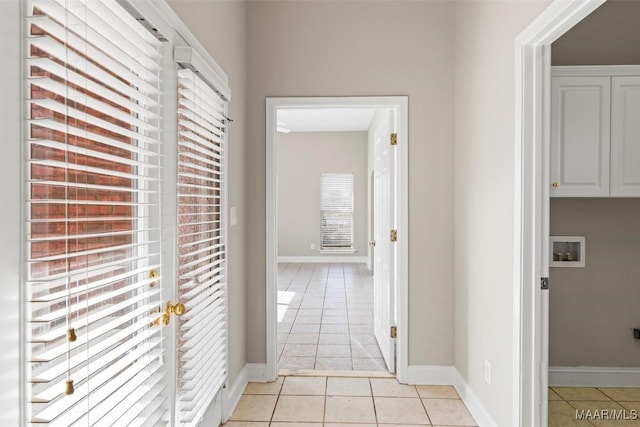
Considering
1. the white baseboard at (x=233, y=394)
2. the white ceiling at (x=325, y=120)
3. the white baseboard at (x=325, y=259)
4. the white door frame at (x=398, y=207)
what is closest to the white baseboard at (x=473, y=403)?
the white door frame at (x=398, y=207)

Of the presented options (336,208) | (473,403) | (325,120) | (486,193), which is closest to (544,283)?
(486,193)

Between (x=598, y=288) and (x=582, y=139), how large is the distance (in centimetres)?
111

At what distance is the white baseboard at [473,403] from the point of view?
2619 millimetres

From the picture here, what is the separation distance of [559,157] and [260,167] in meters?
2.05

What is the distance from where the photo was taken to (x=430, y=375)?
11.0 ft

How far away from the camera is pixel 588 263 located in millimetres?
3264

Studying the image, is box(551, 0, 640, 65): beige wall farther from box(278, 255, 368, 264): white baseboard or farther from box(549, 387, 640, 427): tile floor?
box(278, 255, 368, 264): white baseboard

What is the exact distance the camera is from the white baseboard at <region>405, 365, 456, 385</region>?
3.34 metres

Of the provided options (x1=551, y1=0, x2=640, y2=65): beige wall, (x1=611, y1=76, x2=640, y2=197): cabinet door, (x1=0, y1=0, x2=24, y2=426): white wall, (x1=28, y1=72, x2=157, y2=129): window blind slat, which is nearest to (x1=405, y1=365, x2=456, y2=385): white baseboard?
(x1=611, y1=76, x2=640, y2=197): cabinet door

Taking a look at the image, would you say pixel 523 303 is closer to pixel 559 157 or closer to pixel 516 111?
pixel 516 111

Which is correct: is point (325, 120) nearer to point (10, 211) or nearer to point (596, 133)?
point (596, 133)

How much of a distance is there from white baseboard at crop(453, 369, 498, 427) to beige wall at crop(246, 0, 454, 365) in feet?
0.66

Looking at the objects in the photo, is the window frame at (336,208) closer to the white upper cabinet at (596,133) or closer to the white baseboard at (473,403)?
the white baseboard at (473,403)

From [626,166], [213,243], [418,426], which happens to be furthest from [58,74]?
[626,166]
